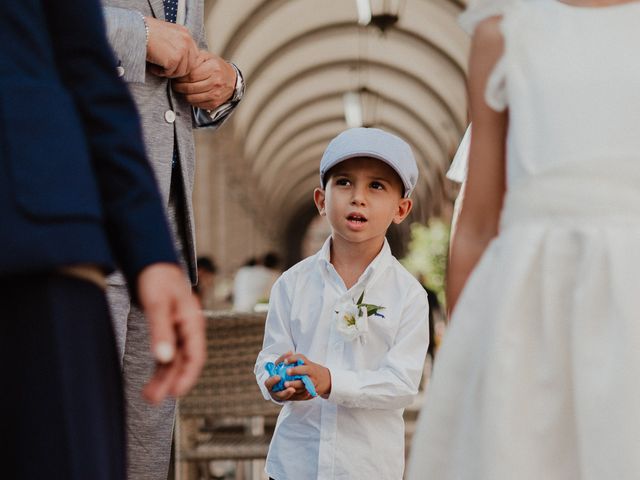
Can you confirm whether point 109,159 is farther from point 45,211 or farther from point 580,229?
point 580,229

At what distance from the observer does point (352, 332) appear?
2.85 meters

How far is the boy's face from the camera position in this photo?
3057 mm

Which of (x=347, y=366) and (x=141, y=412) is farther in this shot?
(x=347, y=366)

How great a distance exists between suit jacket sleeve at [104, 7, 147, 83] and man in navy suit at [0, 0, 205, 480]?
1100 millimetres

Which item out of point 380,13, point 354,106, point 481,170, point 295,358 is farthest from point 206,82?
point 354,106

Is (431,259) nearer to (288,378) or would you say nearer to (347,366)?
(347,366)

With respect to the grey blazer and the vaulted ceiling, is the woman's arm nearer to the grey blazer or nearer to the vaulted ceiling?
the grey blazer

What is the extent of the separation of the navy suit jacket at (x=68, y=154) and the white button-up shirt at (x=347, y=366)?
1.46 m

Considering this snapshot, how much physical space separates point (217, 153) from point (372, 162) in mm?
21749

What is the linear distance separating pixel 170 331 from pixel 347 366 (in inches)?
64.8

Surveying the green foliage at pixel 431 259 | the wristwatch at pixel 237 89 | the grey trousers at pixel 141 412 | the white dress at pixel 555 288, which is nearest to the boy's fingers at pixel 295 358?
the grey trousers at pixel 141 412

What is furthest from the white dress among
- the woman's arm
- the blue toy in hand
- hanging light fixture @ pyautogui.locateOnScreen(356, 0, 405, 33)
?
hanging light fixture @ pyautogui.locateOnScreen(356, 0, 405, 33)

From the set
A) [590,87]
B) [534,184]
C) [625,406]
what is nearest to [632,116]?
[590,87]

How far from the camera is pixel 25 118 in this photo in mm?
1271
